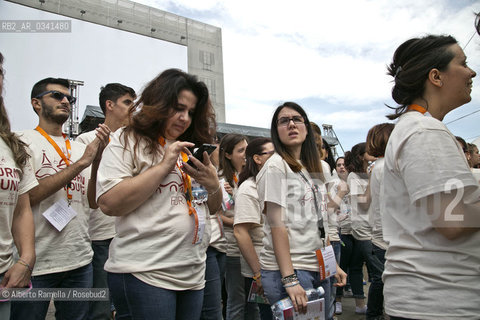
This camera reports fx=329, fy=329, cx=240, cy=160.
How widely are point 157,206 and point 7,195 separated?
0.81 meters

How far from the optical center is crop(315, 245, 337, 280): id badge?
1956 millimetres

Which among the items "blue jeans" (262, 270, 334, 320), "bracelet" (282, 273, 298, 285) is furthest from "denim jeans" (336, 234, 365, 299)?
"bracelet" (282, 273, 298, 285)

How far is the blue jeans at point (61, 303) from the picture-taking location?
1846mm

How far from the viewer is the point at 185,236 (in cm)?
147

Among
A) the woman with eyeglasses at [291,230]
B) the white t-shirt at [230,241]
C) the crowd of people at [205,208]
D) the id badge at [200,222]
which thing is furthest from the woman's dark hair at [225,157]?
the id badge at [200,222]

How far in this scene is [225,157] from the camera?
3.41m

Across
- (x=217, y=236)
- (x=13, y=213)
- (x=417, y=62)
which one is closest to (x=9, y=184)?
(x=13, y=213)

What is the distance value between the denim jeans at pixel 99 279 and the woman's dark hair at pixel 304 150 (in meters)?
1.66

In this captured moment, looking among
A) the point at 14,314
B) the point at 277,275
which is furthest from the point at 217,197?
the point at 14,314

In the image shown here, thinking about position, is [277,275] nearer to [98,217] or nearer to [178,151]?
[178,151]

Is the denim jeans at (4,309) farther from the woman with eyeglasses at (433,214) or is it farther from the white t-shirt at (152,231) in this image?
the woman with eyeglasses at (433,214)

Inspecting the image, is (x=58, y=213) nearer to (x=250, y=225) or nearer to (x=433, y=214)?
(x=250, y=225)

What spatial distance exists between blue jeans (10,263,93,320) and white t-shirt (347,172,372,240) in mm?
3003

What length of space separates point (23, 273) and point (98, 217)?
1150 millimetres
